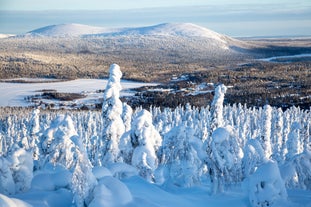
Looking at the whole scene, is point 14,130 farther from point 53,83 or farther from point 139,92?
point 53,83

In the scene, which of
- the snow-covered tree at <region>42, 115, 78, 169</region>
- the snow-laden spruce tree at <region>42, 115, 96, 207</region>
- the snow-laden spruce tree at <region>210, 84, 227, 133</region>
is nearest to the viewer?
the snow-laden spruce tree at <region>42, 115, 96, 207</region>

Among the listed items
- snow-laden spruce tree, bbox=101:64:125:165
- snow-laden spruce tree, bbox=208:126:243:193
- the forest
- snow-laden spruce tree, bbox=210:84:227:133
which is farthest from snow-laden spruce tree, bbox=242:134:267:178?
snow-laden spruce tree, bbox=101:64:125:165

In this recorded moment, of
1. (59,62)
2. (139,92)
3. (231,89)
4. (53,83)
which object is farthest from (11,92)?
(59,62)

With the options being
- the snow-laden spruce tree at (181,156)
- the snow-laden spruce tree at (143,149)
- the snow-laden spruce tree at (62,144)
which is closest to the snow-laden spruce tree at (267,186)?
the snow-laden spruce tree at (181,156)

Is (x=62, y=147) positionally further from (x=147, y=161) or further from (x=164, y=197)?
(x=164, y=197)

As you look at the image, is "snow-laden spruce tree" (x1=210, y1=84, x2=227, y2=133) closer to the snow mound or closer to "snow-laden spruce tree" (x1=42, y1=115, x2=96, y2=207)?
"snow-laden spruce tree" (x1=42, y1=115, x2=96, y2=207)

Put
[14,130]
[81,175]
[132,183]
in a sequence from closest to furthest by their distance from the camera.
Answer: [81,175], [132,183], [14,130]
